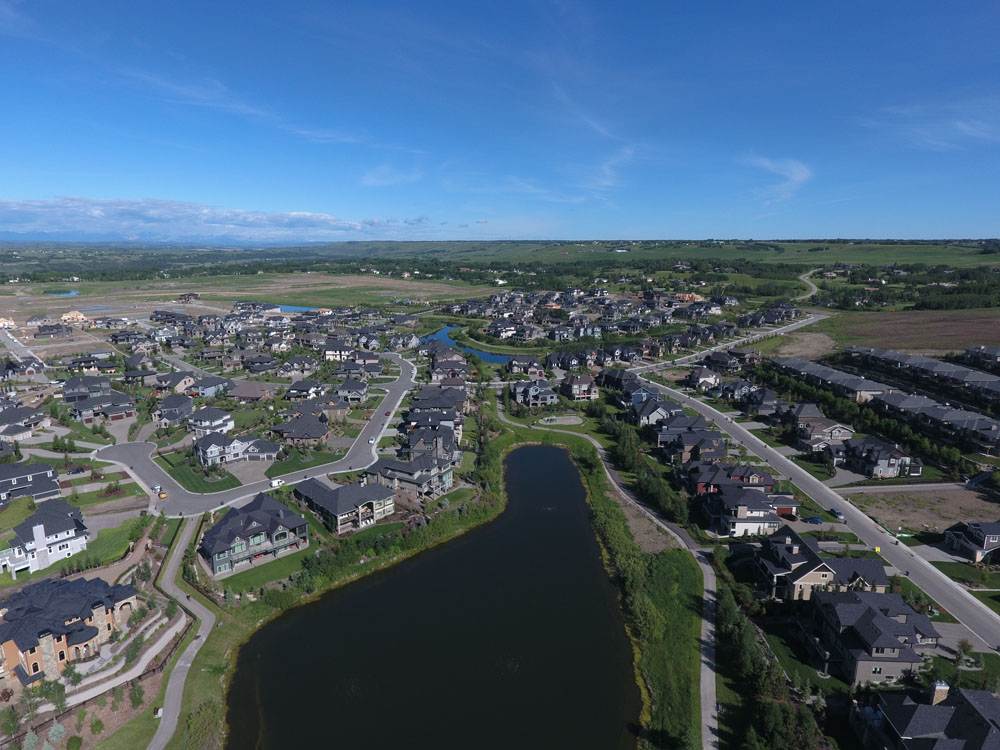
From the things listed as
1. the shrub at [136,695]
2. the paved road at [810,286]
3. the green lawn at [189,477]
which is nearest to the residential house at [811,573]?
the shrub at [136,695]

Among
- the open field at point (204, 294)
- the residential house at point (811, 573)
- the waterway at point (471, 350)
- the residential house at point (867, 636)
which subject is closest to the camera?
the residential house at point (867, 636)

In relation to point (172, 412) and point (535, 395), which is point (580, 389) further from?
point (172, 412)

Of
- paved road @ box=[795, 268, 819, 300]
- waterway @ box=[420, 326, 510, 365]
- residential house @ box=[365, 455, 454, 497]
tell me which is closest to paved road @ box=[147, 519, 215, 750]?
residential house @ box=[365, 455, 454, 497]

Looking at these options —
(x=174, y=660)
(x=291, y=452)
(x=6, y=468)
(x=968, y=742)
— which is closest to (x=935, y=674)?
(x=968, y=742)

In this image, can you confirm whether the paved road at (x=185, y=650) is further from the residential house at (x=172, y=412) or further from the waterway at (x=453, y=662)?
the residential house at (x=172, y=412)

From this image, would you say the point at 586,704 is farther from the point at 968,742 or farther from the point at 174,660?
the point at 174,660

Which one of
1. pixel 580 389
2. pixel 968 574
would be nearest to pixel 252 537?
pixel 968 574
